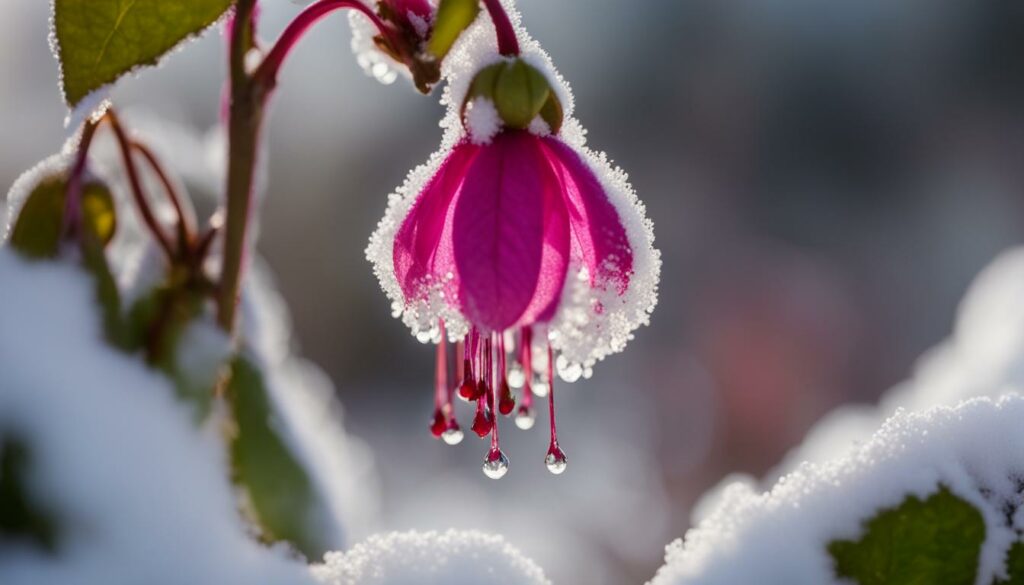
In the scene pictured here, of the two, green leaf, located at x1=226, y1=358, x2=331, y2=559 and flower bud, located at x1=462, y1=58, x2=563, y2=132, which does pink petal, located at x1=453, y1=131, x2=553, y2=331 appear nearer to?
flower bud, located at x1=462, y1=58, x2=563, y2=132

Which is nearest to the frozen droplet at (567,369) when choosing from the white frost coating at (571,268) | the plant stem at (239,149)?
the white frost coating at (571,268)

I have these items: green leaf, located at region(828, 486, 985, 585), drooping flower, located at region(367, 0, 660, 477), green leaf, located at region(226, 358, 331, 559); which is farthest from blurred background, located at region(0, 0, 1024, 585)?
green leaf, located at region(828, 486, 985, 585)

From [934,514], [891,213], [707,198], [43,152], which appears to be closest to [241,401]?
[934,514]

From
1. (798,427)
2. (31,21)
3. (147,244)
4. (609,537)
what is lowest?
(147,244)

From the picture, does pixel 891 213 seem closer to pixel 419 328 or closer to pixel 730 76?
pixel 730 76

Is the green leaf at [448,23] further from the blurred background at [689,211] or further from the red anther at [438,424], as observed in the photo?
the blurred background at [689,211]

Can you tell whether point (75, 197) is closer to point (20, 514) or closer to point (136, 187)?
point (136, 187)
